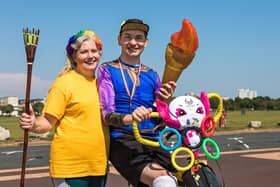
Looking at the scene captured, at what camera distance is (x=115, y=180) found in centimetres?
700

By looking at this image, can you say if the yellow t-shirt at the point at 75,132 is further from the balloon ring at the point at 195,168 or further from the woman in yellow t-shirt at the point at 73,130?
the balloon ring at the point at 195,168

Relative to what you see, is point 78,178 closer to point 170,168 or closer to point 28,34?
point 170,168

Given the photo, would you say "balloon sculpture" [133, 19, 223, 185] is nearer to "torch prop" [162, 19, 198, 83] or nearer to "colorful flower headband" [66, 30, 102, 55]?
"torch prop" [162, 19, 198, 83]

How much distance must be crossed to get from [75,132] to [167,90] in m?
0.74

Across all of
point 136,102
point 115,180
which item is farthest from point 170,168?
point 115,180

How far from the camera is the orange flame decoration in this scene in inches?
99.3

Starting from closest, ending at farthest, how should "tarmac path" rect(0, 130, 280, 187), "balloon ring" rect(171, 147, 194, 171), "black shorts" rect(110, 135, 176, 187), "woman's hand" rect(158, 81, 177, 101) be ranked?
"balloon ring" rect(171, 147, 194, 171)
"black shorts" rect(110, 135, 176, 187)
"woman's hand" rect(158, 81, 177, 101)
"tarmac path" rect(0, 130, 280, 187)

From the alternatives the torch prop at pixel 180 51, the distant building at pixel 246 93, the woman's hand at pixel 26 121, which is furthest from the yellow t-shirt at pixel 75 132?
the distant building at pixel 246 93

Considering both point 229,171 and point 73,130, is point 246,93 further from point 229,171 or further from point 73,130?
point 73,130

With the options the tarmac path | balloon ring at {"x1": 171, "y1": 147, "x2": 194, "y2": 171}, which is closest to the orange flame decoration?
balloon ring at {"x1": 171, "y1": 147, "x2": 194, "y2": 171}

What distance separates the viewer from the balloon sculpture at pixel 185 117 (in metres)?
2.51

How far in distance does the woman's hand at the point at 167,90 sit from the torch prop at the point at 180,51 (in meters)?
0.04

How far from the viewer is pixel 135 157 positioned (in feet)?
8.84

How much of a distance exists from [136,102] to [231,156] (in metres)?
8.09
